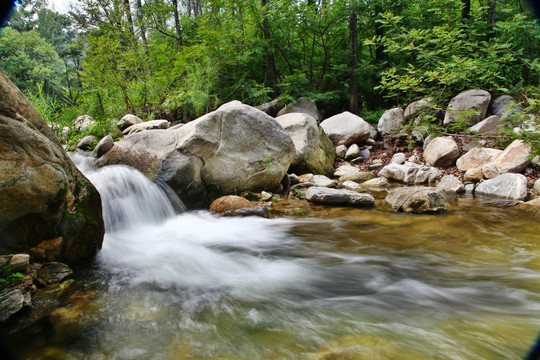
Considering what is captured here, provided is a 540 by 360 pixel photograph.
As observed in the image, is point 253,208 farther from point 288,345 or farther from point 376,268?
point 288,345

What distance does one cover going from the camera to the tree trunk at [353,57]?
11.7m

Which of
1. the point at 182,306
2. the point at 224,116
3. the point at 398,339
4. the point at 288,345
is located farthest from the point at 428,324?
the point at 224,116

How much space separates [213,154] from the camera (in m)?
6.19

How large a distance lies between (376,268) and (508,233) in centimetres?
247

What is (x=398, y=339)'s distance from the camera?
2.07 meters

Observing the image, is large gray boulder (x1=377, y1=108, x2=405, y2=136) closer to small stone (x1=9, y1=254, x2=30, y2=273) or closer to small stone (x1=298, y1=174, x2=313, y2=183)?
small stone (x1=298, y1=174, x2=313, y2=183)

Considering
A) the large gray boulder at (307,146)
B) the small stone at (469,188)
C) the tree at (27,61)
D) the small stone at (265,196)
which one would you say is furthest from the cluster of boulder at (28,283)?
the tree at (27,61)

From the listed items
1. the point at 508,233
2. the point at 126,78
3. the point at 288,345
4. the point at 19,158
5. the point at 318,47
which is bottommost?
the point at 508,233

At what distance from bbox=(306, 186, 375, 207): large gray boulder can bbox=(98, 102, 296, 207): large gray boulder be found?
4.15 feet

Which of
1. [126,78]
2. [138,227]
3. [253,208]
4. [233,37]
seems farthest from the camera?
[233,37]

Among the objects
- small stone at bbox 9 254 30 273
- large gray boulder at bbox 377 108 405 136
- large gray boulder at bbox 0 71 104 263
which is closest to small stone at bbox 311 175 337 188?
large gray boulder at bbox 377 108 405 136

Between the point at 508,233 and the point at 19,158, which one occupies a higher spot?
the point at 19,158

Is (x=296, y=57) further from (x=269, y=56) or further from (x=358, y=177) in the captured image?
(x=358, y=177)

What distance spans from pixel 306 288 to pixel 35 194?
9.24ft
